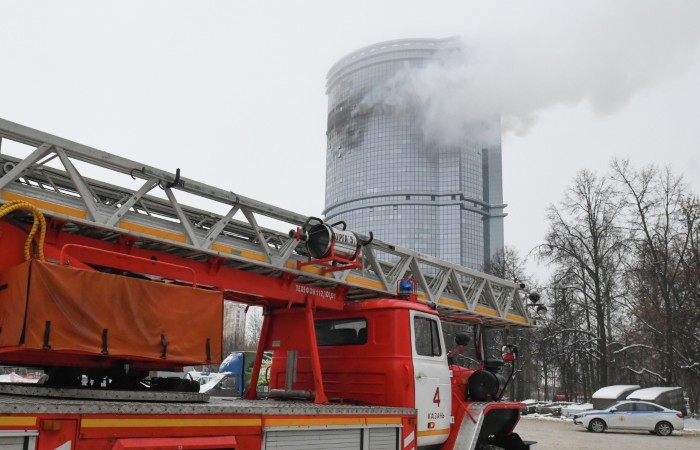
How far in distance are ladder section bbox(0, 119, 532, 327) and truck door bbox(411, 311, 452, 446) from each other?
88cm

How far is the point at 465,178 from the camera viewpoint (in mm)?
57938

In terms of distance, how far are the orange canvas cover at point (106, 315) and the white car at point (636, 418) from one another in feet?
77.4

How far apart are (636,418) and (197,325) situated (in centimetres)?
2389

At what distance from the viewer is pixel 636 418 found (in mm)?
24312

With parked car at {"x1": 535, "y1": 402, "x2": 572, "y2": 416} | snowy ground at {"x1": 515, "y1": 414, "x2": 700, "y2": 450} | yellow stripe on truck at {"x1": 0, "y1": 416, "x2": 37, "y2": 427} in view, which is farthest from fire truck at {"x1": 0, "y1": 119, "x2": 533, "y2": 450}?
parked car at {"x1": 535, "y1": 402, "x2": 572, "y2": 416}

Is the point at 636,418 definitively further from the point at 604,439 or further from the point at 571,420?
the point at 571,420

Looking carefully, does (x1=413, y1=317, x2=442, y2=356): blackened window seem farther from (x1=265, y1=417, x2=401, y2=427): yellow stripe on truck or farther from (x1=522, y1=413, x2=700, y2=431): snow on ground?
(x1=522, y1=413, x2=700, y2=431): snow on ground

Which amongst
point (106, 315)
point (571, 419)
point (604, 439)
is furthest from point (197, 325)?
point (571, 419)

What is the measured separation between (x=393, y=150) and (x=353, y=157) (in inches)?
546

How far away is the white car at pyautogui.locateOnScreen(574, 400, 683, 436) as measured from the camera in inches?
937

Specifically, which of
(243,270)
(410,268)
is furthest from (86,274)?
(410,268)

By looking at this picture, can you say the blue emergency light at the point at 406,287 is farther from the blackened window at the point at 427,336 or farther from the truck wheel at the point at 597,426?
the truck wheel at the point at 597,426

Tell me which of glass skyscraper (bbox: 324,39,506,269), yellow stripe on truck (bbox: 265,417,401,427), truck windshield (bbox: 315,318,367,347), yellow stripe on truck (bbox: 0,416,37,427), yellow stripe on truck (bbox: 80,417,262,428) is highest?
glass skyscraper (bbox: 324,39,506,269)

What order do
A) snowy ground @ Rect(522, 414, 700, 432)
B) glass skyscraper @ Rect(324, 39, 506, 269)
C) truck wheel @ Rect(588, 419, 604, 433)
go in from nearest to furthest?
1. truck wheel @ Rect(588, 419, 604, 433)
2. snowy ground @ Rect(522, 414, 700, 432)
3. glass skyscraper @ Rect(324, 39, 506, 269)
